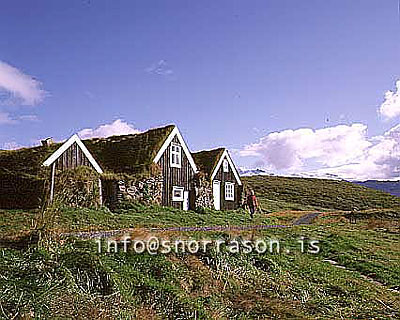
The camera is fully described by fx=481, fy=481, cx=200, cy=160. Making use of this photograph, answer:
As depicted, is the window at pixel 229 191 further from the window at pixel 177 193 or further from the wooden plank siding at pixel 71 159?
the wooden plank siding at pixel 71 159

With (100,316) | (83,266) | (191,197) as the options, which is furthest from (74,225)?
(191,197)

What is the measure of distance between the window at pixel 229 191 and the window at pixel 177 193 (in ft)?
19.0

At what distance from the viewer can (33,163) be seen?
22.0 m

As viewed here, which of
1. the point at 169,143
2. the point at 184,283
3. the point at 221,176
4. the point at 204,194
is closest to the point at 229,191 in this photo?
the point at 221,176

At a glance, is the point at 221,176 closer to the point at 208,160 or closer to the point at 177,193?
the point at 208,160

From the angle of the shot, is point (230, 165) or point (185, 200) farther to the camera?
point (230, 165)

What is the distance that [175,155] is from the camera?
29.2m

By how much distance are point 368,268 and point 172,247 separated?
760 cm

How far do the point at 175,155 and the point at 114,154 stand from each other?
3.70 metres

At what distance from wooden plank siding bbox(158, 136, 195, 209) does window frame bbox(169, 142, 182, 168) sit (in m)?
0.18

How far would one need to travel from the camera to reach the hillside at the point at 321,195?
64250mm

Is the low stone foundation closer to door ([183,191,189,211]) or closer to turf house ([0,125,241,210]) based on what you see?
turf house ([0,125,241,210])

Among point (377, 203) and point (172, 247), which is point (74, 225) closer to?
point (172, 247)

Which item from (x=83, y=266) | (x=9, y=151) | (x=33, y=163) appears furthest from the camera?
(x=9, y=151)
